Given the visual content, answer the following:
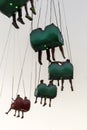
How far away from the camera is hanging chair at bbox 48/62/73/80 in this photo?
246 centimetres

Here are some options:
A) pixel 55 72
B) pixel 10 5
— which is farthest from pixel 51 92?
pixel 10 5

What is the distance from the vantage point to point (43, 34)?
2125mm

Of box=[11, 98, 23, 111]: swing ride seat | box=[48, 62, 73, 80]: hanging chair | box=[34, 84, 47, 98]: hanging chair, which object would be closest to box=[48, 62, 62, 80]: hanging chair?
box=[48, 62, 73, 80]: hanging chair

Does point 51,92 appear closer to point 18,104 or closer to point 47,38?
point 18,104

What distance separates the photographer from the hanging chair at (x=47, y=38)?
2104mm

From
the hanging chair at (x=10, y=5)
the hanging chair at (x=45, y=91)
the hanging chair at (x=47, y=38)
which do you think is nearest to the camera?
the hanging chair at (x=10, y=5)

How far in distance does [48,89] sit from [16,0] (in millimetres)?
1085

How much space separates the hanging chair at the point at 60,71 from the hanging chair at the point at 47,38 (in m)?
0.36

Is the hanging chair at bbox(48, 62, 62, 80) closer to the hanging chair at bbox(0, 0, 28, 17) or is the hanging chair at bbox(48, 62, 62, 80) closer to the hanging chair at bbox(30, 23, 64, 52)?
the hanging chair at bbox(30, 23, 64, 52)

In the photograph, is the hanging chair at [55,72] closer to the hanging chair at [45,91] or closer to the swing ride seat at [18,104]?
the hanging chair at [45,91]

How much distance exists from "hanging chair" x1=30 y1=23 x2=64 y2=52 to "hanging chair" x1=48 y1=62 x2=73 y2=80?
0.36 meters

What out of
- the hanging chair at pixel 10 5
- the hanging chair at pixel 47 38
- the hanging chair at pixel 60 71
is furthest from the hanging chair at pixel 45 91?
the hanging chair at pixel 10 5

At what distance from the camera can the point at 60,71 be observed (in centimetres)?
246

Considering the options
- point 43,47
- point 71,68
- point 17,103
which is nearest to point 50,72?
point 71,68
